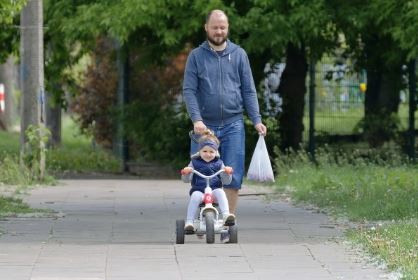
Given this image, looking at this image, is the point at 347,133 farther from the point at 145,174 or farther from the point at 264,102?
the point at 145,174

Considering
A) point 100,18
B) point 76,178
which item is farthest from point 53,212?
point 76,178

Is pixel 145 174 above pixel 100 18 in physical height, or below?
below

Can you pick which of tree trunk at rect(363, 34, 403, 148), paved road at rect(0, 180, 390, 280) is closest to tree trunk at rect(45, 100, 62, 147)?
tree trunk at rect(363, 34, 403, 148)

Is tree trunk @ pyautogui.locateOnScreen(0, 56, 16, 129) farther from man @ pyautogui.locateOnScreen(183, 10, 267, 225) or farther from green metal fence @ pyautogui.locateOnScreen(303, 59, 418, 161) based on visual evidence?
man @ pyautogui.locateOnScreen(183, 10, 267, 225)

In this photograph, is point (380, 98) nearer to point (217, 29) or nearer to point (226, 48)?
point (226, 48)

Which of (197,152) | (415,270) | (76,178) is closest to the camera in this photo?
(415,270)

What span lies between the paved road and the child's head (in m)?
0.74

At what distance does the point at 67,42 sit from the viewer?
2248 cm

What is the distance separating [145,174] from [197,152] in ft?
41.9

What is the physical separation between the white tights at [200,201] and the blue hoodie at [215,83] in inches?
25.6

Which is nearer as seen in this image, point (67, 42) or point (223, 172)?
point (223, 172)

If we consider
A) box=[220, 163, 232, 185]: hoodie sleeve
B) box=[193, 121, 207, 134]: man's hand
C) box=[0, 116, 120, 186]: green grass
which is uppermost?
box=[193, 121, 207, 134]: man's hand

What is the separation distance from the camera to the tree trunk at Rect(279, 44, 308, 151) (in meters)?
23.3

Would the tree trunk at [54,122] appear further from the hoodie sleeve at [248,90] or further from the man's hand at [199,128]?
the man's hand at [199,128]
